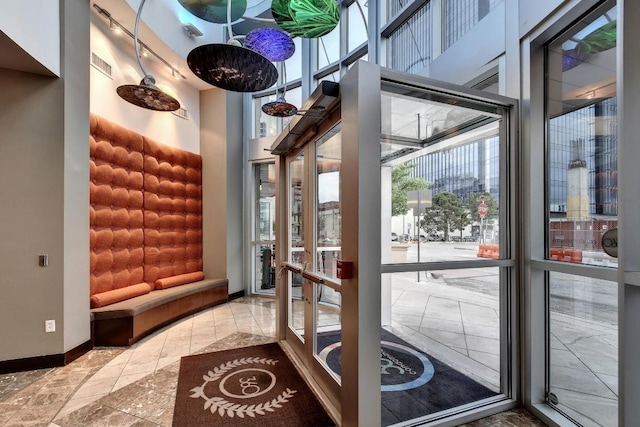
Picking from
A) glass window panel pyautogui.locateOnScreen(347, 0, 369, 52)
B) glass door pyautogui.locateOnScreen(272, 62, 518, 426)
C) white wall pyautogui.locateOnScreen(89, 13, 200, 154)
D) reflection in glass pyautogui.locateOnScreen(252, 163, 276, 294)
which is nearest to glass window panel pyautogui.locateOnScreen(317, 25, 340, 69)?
glass window panel pyautogui.locateOnScreen(347, 0, 369, 52)

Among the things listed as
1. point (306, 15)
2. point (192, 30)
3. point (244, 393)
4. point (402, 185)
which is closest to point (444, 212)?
point (402, 185)

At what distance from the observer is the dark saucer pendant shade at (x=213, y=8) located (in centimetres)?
380

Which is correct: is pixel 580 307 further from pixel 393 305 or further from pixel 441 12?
pixel 441 12

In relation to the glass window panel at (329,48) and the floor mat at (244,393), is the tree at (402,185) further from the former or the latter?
the glass window panel at (329,48)

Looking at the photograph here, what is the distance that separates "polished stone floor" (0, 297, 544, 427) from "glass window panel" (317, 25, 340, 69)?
4.79 meters

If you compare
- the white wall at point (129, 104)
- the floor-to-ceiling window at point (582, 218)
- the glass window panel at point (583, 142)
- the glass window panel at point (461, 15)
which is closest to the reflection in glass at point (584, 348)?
the floor-to-ceiling window at point (582, 218)

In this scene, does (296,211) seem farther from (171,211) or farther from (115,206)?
(171,211)

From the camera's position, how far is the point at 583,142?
7.02 ft

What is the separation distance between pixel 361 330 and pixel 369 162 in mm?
1064

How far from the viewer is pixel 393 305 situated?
147 inches

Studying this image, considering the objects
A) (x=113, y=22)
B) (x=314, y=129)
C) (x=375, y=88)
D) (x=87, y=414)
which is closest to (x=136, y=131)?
(x=113, y=22)

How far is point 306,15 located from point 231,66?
3.47 ft

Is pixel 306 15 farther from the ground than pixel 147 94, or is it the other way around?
pixel 306 15

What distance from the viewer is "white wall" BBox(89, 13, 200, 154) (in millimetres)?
4094
